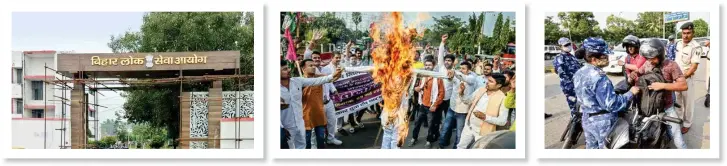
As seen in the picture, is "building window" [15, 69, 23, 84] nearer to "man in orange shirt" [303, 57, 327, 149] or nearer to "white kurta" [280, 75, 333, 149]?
"white kurta" [280, 75, 333, 149]

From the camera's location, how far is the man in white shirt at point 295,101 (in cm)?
755

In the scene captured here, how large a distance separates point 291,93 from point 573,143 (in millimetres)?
2490

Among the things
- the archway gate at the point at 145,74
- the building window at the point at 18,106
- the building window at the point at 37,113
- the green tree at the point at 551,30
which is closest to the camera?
the green tree at the point at 551,30

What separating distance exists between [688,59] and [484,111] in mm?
1814

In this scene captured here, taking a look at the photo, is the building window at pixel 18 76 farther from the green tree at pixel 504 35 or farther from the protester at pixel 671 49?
the protester at pixel 671 49

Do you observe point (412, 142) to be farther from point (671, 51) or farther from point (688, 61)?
point (688, 61)

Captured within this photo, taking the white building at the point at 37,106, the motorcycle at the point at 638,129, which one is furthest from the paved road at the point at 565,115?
the white building at the point at 37,106

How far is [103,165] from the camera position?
746cm

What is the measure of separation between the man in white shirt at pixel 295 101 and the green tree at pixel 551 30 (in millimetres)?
1800

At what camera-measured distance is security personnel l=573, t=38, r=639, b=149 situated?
762 centimetres

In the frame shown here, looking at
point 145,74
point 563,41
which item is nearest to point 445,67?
point 563,41

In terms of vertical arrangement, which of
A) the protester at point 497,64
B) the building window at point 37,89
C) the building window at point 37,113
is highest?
the protester at point 497,64

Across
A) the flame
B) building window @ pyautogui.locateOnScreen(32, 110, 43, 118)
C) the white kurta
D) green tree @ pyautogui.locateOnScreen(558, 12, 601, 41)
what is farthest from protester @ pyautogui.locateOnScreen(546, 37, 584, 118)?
building window @ pyautogui.locateOnScreen(32, 110, 43, 118)

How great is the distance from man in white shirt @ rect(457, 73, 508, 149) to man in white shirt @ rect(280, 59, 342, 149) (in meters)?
1.21
